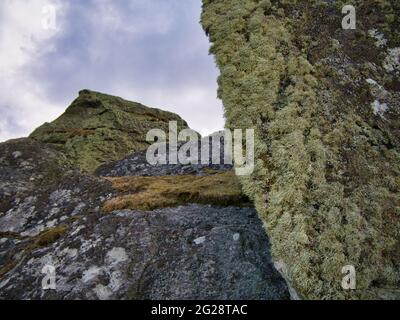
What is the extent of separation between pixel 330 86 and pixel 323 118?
1.14 metres

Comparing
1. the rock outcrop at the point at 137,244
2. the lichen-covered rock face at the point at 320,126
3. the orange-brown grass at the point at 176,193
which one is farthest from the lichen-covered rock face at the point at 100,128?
the lichen-covered rock face at the point at 320,126

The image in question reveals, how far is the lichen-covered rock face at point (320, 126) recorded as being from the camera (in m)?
9.07

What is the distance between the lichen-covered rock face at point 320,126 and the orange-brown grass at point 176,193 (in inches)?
113

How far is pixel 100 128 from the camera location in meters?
39.7

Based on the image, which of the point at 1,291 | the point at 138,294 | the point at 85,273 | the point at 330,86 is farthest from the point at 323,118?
the point at 1,291

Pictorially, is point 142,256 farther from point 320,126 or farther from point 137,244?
point 320,126

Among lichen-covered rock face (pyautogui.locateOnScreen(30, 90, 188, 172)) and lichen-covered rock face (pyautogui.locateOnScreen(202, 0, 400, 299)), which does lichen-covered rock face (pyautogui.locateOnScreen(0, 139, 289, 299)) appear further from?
lichen-covered rock face (pyautogui.locateOnScreen(30, 90, 188, 172))

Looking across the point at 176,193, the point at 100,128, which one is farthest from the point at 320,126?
the point at 100,128

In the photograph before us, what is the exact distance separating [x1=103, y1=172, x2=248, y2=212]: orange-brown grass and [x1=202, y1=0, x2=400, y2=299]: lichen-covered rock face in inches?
113

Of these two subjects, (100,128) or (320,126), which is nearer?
(320,126)

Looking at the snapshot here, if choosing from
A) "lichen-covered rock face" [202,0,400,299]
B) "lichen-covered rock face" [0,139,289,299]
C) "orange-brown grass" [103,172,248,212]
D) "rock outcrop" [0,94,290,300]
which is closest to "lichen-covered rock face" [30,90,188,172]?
"rock outcrop" [0,94,290,300]

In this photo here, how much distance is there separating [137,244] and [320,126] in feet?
17.5

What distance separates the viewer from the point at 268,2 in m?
13.7
